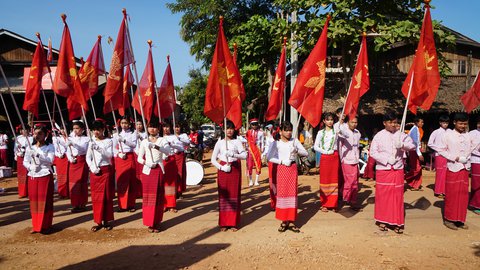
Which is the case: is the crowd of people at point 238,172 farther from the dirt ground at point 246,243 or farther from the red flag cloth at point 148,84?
the red flag cloth at point 148,84

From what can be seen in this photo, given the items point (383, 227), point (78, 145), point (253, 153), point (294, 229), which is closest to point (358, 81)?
point (383, 227)

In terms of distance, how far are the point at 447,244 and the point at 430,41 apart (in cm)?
309

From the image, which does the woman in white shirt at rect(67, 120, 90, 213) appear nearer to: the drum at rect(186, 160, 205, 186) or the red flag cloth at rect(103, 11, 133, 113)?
the red flag cloth at rect(103, 11, 133, 113)

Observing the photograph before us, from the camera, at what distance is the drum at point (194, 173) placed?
10234mm

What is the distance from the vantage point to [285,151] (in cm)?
561

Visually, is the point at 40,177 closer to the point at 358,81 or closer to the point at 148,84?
the point at 148,84

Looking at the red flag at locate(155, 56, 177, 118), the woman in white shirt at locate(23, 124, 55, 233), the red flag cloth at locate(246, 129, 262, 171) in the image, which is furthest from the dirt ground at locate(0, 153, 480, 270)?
the red flag cloth at locate(246, 129, 262, 171)

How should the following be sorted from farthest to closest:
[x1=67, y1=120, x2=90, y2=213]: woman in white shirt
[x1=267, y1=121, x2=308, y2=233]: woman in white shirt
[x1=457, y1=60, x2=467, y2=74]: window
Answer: [x1=457, y1=60, x2=467, y2=74]: window → [x1=67, y1=120, x2=90, y2=213]: woman in white shirt → [x1=267, y1=121, x2=308, y2=233]: woman in white shirt

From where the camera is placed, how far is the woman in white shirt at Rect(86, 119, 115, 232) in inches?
230

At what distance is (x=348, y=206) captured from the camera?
7.32 metres

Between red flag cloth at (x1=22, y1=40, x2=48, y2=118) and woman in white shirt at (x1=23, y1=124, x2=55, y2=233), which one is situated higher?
red flag cloth at (x1=22, y1=40, x2=48, y2=118)

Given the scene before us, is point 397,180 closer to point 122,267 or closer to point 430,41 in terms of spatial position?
point 430,41

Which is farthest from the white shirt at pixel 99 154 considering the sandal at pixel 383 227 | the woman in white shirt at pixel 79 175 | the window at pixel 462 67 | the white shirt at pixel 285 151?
the window at pixel 462 67

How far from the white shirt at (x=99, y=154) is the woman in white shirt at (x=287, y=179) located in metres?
2.86
